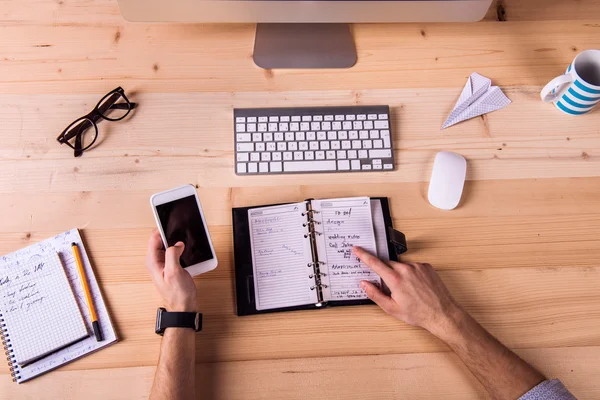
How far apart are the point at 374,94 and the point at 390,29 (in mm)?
176

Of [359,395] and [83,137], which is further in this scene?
[83,137]

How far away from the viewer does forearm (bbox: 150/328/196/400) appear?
710 mm

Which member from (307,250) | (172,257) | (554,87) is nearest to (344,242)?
(307,250)

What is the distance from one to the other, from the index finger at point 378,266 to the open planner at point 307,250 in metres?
0.02

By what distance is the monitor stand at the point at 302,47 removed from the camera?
95 centimetres

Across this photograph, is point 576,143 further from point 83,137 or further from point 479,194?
point 83,137

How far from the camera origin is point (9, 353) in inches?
29.8

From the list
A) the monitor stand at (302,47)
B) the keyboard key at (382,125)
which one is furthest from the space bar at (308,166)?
the monitor stand at (302,47)

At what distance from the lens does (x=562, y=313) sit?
0.81 metres

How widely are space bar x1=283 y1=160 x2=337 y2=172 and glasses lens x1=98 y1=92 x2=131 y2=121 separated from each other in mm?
356

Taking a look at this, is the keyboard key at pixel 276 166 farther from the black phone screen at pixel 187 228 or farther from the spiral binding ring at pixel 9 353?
the spiral binding ring at pixel 9 353

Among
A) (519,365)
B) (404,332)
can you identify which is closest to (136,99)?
(404,332)

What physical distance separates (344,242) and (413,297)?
0.52ft

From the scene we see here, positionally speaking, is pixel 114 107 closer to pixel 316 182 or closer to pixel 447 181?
pixel 316 182
